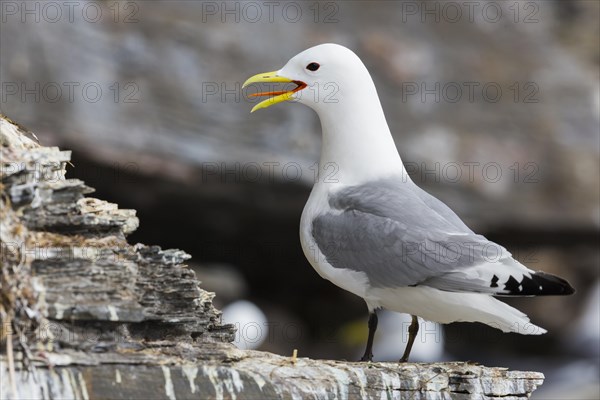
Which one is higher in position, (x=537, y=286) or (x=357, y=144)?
(x=357, y=144)

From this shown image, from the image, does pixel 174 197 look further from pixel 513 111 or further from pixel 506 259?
pixel 506 259

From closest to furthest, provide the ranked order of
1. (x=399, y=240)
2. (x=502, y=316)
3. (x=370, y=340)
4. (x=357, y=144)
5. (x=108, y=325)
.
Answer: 1. (x=108, y=325)
2. (x=502, y=316)
3. (x=399, y=240)
4. (x=370, y=340)
5. (x=357, y=144)

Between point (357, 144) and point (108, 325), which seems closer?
point (108, 325)

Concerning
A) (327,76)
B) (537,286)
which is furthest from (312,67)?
(537,286)

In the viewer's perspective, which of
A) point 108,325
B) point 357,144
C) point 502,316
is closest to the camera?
point 108,325

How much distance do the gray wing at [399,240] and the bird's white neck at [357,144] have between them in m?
0.10

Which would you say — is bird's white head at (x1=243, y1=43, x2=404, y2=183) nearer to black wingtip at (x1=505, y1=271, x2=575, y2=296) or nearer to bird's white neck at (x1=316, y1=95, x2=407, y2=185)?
bird's white neck at (x1=316, y1=95, x2=407, y2=185)

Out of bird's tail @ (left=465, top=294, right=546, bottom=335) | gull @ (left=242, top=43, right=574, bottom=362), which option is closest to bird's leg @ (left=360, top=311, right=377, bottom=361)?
gull @ (left=242, top=43, right=574, bottom=362)

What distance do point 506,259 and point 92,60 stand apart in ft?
17.4

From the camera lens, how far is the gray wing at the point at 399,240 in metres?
4.32

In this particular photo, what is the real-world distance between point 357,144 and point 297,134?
425 centimetres

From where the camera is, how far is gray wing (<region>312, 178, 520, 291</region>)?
4.32 meters

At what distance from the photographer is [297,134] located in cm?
909

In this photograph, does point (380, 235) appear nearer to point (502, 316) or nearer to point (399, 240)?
point (399, 240)
